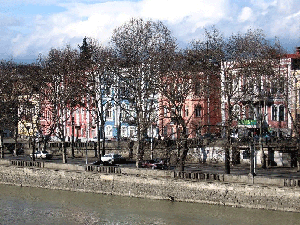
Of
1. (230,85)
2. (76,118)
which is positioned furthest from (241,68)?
(76,118)

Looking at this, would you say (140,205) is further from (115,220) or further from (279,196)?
(279,196)

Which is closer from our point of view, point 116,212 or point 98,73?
point 116,212

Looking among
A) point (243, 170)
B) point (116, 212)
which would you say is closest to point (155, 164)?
point (243, 170)

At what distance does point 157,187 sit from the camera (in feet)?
173

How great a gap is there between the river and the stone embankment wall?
2.03 feet

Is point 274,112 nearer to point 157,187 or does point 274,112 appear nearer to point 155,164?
point 155,164

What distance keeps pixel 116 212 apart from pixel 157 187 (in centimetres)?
463

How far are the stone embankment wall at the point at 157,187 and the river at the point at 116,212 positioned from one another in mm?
619

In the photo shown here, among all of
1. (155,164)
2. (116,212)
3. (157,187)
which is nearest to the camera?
(116,212)

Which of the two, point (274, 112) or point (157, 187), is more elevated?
point (274, 112)

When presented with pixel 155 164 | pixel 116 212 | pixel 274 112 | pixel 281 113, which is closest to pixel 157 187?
Answer: pixel 116 212

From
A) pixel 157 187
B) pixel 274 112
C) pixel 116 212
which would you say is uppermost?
pixel 274 112

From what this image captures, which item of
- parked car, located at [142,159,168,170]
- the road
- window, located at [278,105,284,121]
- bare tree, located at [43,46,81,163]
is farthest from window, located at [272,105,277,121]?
bare tree, located at [43,46,81,163]

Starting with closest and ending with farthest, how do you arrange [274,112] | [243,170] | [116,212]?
[116,212] → [243,170] → [274,112]
